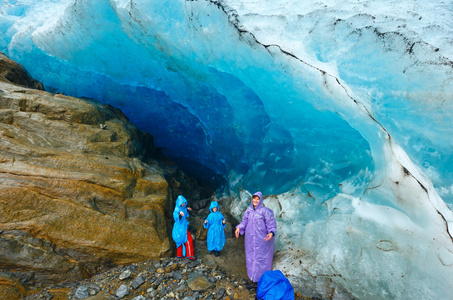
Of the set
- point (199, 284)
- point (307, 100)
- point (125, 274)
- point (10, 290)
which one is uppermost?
point (307, 100)

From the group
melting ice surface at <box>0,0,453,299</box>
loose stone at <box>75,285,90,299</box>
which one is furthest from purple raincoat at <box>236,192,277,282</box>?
loose stone at <box>75,285,90,299</box>

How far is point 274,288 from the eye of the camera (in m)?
3.64

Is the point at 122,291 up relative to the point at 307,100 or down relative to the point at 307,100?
down

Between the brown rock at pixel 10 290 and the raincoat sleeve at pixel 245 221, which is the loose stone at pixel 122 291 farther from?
the raincoat sleeve at pixel 245 221

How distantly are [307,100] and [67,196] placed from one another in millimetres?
4646

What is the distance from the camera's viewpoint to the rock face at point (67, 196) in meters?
3.94

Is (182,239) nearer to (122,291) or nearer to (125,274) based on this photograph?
(125,274)

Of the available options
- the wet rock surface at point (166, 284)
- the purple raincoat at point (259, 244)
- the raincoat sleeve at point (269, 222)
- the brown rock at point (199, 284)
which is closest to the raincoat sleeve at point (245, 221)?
the purple raincoat at point (259, 244)

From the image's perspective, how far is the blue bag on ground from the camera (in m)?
3.58

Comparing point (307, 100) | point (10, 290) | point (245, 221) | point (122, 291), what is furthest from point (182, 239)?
point (307, 100)

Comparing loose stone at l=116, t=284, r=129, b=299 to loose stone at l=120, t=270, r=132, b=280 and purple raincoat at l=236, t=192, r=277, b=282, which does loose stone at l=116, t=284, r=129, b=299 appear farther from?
purple raincoat at l=236, t=192, r=277, b=282

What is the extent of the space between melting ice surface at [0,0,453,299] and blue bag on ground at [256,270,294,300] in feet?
2.47

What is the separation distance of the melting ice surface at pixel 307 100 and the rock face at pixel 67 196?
183cm

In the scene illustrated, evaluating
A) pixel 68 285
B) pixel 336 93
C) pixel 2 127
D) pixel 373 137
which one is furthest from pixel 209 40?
pixel 68 285
